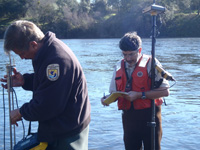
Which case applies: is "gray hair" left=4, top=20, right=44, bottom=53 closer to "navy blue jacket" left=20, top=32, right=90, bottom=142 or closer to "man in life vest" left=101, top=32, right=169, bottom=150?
"navy blue jacket" left=20, top=32, right=90, bottom=142

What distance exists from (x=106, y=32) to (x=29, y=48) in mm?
59334

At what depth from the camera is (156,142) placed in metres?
3.88

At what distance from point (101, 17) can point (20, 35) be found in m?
69.7

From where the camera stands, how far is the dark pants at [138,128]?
152 inches

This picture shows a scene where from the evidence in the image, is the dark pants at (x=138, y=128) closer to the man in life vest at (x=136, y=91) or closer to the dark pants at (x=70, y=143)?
the man in life vest at (x=136, y=91)

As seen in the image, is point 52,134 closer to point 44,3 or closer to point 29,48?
point 29,48

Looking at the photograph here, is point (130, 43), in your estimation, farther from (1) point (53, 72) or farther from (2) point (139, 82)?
(1) point (53, 72)

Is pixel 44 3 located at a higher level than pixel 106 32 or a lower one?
higher

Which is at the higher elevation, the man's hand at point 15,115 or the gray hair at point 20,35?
the gray hair at point 20,35

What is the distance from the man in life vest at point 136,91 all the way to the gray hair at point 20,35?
4.37 feet

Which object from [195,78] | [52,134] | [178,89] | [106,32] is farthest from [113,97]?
[106,32]

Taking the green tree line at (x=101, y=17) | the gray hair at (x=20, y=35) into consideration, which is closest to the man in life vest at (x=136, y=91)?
the gray hair at (x=20, y=35)

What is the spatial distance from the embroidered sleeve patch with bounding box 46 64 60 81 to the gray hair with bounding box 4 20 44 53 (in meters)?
0.28

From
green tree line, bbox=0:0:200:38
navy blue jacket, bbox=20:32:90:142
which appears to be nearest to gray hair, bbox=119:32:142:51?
navy blue jacket, bbox=20:32:90:142
